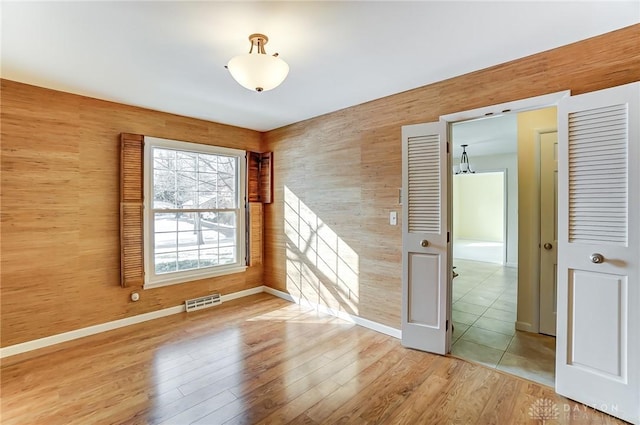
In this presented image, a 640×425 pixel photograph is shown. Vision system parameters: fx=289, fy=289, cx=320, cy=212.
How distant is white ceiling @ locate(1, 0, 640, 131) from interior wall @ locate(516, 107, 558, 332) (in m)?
1.20

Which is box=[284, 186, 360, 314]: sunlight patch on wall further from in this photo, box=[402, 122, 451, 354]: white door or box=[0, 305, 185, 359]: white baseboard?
box=[0, 305, 185, 359]: white baseboard


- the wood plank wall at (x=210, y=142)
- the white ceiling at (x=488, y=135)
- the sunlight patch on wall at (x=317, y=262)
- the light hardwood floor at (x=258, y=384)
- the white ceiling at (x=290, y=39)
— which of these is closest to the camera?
the white ceiling at (x=290, y=39)

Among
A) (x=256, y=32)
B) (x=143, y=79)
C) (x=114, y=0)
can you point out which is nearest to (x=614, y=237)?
(x=256, y=32)

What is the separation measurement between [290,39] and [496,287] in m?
4.97

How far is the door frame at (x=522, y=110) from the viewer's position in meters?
2.23

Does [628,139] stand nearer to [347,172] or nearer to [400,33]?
[400,33]

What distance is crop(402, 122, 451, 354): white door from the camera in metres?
2.70

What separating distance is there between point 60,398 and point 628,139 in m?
4.31

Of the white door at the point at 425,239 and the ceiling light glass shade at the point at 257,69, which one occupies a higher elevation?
the ceiling light glass shade at the point at 257,69

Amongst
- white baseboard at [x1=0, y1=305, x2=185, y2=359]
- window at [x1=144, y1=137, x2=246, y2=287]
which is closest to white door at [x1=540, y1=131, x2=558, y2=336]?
window at [x1=144, y1=137, x2=246, y2=287]

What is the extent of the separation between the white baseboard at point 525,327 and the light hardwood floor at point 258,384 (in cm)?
111

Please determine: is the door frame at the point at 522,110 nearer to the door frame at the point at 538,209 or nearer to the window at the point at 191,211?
the door frame at the point at 538,209

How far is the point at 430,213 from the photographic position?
9.02 feet

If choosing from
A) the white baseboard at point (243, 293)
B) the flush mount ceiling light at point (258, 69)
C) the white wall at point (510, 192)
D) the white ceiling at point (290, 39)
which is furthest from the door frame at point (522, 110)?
the white wall at point (510, 192)
